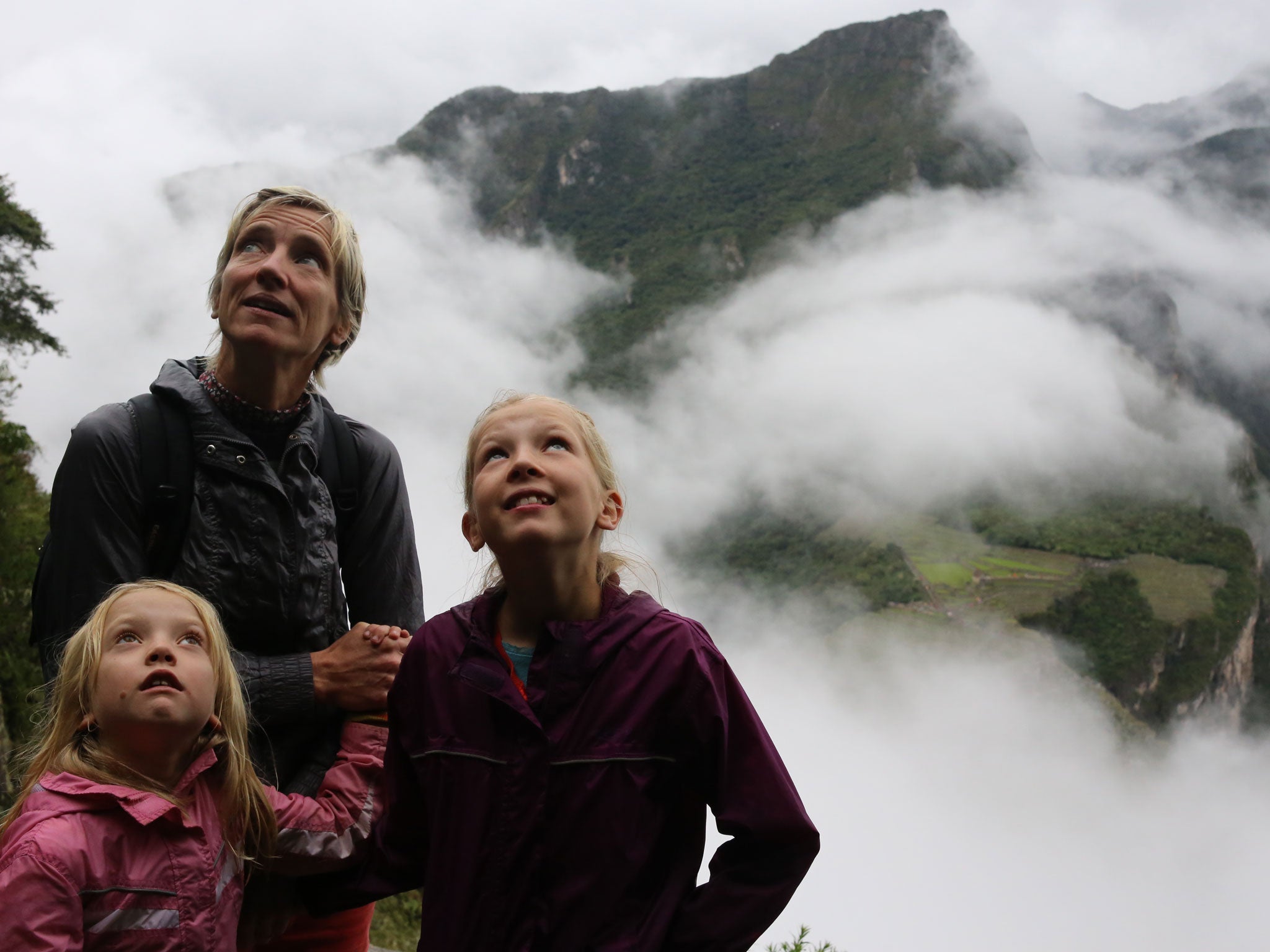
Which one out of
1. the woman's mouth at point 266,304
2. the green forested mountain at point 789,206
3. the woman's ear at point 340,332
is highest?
the green forested mountain at point 789,206

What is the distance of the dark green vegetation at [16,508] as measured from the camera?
11.6 meters

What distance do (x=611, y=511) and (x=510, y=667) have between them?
453mm

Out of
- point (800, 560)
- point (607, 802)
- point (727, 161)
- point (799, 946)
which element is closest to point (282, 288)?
point (607, 802)

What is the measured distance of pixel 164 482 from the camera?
2.27m

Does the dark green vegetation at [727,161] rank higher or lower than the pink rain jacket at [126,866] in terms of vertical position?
higher

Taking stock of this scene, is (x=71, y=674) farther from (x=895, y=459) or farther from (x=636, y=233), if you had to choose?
(x=636, y=233)

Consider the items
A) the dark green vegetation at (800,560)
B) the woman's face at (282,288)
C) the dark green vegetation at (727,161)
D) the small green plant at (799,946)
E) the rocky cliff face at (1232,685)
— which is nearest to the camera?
the woman's face at (282,288)

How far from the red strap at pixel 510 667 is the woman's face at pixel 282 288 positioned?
914 mm

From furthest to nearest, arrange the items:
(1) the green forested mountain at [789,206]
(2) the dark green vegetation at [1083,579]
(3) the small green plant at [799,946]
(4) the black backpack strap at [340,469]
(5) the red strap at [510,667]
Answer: (1) the green forested mountain at [789,206]
(2) the dark green vegetation at [1083,579]
(3) the small green plant at [799,946]
(4) the black backpack strap at [340,469]
(5) the red strap at [510,667]

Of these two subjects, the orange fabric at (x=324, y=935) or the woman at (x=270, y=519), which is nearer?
A: the woman at (x=270, y=519)

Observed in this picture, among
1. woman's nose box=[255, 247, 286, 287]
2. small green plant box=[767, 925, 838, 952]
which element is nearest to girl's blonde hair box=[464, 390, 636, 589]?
woman's nose box=[255, 247, 286, 287]

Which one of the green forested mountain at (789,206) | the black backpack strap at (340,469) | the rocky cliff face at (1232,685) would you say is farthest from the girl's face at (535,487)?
the rocky cliff face at (1232,685)

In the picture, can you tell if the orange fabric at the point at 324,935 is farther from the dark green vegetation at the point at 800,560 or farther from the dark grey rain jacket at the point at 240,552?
the dark green vegetation at the point at 800,560

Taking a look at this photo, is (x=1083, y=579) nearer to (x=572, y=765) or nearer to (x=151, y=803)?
(x=572, y=765)
